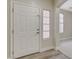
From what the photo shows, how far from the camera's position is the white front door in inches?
162

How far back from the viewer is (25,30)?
4.41 m

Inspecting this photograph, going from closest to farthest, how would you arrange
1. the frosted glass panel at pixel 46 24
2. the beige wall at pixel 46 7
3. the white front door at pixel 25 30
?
the white front door at pixel 25 30 < the beige wall at pixel 46 7 < the frosted glass panel at pixel 46 24

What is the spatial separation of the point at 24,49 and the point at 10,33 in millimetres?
1005

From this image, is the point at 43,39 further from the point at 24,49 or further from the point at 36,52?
the point at 24,49

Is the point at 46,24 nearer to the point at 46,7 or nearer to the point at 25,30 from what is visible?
the point at 46,7

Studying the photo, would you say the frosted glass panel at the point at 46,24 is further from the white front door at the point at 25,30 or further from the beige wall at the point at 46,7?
the white front door at the point at 25,30

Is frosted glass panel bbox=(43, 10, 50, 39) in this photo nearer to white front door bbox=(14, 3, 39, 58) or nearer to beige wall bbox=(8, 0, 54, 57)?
beige wall bbox=(8, 0, 54, 57)

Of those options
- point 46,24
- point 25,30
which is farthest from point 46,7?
point 25,30

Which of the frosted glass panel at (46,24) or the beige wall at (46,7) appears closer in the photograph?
the beige wall at (46,7)

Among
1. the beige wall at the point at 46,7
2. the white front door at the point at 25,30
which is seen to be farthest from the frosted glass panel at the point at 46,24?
the white front door at the point at 25,30

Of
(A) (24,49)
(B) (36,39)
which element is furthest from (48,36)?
(A) (24,49)

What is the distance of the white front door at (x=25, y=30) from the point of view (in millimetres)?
4113

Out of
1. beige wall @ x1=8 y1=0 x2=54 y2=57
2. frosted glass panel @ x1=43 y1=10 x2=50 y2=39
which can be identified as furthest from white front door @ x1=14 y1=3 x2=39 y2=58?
frosted glass panel @ x1=43 y1=10 x2=50 y2=39

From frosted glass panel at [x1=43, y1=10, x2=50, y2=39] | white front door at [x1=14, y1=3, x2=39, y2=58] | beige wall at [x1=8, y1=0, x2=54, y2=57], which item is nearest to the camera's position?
white front door at [x1=14, y1=3, x2=39, y2=58]
